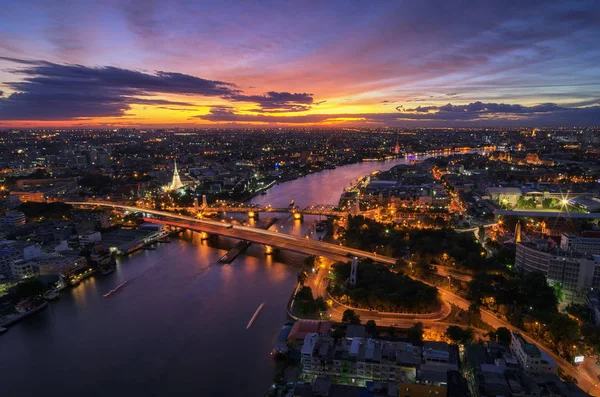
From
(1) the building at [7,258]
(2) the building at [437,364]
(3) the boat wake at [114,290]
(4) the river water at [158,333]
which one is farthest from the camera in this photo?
(1) the building at [7,258]

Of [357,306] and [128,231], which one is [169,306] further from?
[128,231]

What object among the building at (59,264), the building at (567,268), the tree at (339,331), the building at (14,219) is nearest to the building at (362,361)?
the tree at (339,331)

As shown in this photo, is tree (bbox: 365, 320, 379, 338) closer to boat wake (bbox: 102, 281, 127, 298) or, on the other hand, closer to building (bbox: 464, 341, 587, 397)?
building (bbox: 464, 341, 587, 397)

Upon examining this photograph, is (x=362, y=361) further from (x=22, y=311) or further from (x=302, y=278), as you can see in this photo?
(x=22, y=311)

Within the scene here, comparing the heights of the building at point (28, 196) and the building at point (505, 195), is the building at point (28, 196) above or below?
below

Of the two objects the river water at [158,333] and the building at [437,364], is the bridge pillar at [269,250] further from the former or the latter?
the building at [437,364]

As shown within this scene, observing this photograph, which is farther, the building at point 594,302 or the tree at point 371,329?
the building at point 594,302

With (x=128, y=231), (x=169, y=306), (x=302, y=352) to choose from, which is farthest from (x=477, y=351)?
(x=128, y=231)
